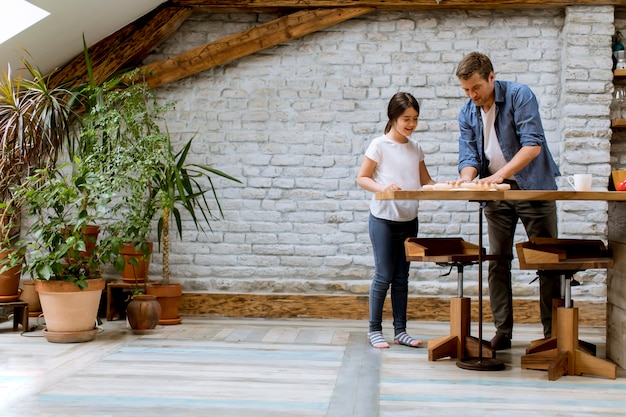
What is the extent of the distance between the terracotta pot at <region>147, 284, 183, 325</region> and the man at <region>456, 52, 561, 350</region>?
210 centimetres

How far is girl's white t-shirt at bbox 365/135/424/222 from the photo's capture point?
3.88 meters

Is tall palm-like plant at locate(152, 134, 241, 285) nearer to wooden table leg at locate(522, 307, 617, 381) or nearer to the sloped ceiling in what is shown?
the sloped ceiling

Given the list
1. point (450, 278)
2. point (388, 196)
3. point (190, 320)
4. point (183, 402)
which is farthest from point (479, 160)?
point (190, 320)

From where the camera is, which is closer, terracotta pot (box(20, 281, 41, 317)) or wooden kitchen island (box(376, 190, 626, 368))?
wooden kitchen island (box(376, 190, 626, 368))

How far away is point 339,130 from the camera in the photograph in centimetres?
A: 526

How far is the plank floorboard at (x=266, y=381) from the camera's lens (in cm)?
275

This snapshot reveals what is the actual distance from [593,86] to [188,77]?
9.54ft

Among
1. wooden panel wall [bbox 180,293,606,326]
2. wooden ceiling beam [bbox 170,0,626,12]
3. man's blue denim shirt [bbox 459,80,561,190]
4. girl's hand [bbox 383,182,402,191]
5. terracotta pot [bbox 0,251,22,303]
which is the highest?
wooden ceiling beam [bbox 170,0,626,12]

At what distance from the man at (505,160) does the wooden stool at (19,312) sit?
9.09 ft

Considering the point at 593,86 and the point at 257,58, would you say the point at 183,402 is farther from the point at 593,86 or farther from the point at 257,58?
the point at 593,86

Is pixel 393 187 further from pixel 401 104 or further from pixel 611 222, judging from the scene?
pixel 611 222

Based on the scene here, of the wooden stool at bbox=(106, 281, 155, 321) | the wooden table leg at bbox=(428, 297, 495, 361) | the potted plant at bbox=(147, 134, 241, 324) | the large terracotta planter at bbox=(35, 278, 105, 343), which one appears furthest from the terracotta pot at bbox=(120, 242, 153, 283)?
the wooden table leg at bbox=(428, 297, 495, 361)

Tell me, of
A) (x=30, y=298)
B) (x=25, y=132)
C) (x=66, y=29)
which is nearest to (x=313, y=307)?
(x=30, y=298)

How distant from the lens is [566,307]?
133 inches
